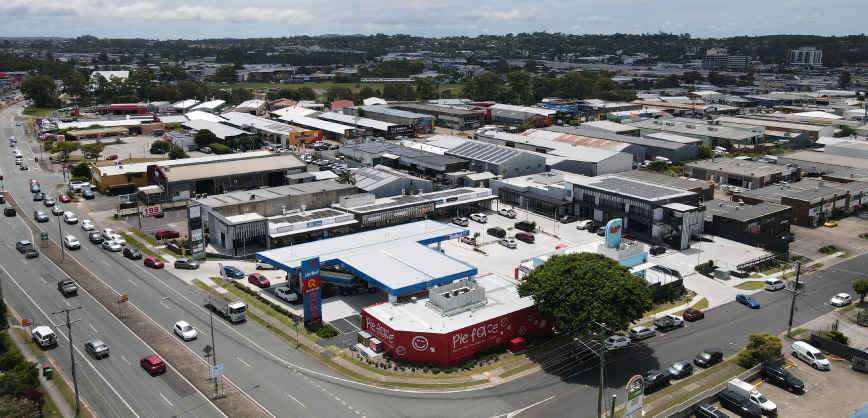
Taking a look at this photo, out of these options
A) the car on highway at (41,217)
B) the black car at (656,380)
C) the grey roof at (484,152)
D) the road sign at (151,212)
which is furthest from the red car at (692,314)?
the car on highway at (41,217)

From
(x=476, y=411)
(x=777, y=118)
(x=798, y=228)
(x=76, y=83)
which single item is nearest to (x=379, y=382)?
(x=476, y=411)

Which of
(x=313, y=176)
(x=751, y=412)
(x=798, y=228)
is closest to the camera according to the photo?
(x=751, y=412)

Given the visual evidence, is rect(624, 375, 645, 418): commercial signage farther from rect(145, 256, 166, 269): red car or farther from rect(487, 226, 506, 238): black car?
rect(145, 256, 166, 269): red car

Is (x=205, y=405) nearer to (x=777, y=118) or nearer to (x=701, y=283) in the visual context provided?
(x=701, y=283)

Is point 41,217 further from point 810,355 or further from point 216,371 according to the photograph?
point 810,355

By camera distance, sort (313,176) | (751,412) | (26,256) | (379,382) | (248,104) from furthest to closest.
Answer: (248,104) < (313,176) < (26,256) < (379,382) < (751,412)


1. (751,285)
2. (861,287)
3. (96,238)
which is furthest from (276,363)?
(861,287)

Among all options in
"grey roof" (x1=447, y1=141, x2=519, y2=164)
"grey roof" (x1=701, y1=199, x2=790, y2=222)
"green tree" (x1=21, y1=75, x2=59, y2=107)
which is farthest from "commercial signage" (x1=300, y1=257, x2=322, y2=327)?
"green tree" (x1=21, y1=75, x2=59, y2=107)
